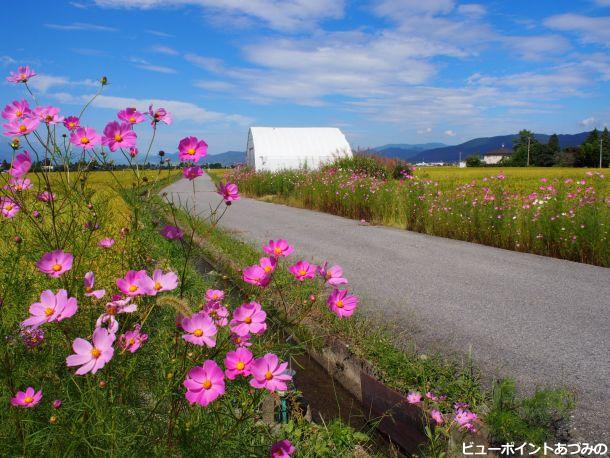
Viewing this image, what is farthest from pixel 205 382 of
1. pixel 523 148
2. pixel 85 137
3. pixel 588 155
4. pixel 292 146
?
pixel 523 148

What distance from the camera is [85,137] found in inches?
68.1

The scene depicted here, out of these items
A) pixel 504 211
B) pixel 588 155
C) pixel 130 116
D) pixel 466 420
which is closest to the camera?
pixel 130 116

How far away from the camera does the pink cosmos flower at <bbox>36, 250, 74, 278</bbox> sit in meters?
1.39

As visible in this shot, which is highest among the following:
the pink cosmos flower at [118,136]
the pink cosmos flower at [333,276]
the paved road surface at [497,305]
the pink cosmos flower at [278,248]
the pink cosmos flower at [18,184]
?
the pink cosmos flower at [118,136]

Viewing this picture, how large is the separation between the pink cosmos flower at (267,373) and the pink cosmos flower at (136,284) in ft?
1.13

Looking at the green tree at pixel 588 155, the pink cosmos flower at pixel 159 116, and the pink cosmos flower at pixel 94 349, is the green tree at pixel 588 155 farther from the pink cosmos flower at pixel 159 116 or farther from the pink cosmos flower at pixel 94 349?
the pink cosmos flower at pixel 94 349

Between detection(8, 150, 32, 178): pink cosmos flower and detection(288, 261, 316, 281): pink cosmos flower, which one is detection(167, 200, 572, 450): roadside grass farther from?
detection(8, 150, 32, 178): pink cosmos flower

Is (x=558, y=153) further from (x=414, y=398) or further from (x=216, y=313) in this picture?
(x=216, y=313)

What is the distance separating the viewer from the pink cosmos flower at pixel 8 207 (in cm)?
198

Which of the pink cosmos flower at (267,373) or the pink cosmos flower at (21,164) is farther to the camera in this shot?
the pink cosmos flower at (21,164)

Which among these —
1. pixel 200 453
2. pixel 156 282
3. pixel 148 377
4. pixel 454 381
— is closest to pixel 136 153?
pixel 156 282

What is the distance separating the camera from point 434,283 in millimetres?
5176

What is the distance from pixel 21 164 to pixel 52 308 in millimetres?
720

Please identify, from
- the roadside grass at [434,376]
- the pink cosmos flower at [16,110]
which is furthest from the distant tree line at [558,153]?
the pink cosmos flower at [16,110]
